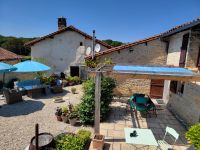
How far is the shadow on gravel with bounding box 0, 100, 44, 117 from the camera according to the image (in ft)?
33.0

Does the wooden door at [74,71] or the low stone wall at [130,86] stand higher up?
the wooden door at [74,71]

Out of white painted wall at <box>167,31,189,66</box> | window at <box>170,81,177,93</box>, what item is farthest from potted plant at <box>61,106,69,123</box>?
white painted wall at <box>167,31,189,66</box>

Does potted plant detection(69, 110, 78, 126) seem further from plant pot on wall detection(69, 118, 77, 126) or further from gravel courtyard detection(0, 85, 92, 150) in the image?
gravel courtyard detection(0, 85, 92, 150)

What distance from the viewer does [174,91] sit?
34.7ft

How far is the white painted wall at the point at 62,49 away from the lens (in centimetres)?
1983

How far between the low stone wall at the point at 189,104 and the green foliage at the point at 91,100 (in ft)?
14.2

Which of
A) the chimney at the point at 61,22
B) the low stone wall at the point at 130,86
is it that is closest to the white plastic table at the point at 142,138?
the low stone wall at the point at 130,86

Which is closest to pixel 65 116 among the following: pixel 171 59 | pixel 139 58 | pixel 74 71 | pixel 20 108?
pixel 20 108

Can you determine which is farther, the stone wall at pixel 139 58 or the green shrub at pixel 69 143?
the stone wall at pixel 139 58

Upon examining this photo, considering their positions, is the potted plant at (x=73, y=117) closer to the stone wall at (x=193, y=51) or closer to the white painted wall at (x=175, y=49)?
the stone wall at (x=193, y=51)

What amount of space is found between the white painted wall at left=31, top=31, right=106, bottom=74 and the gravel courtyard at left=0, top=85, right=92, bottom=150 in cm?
827

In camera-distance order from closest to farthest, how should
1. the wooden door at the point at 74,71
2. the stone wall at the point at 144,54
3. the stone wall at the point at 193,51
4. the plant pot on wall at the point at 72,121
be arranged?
the plant pot on wall at the point at 72,121
the stone wall at the point at 193,51
the stone wall at the point at 144,54
the wooden door at the point at 74,71

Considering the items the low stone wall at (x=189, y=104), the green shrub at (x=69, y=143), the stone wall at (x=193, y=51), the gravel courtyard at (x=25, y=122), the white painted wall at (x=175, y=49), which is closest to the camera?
the green shrub at (x=69, y=143)

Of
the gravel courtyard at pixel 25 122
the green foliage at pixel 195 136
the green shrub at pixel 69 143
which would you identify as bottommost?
the gravel courtyard at pixel 25 122
